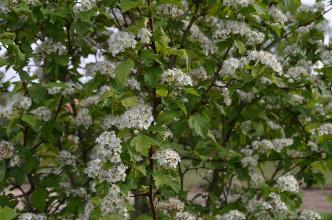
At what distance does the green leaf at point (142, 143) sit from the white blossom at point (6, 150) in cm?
165

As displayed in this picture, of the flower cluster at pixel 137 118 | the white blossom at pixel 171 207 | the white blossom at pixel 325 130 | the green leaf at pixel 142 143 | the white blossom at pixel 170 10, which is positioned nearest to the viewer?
the green leaf at pixel 142 143

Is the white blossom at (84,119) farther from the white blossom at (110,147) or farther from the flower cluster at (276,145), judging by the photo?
the white blossom at (110,147)

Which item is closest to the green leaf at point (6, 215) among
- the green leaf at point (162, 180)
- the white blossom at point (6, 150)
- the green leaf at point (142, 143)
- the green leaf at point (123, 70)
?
the green leaf at point (142, 143)

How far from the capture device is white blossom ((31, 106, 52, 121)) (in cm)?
459

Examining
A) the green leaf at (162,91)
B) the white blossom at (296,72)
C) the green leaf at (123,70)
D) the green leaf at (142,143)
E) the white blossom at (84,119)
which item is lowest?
the green leaf at (142,143)

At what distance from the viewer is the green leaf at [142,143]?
10.3ft

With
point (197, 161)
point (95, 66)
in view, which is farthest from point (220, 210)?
point (95, 66)

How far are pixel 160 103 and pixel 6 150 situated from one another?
1.56 metres

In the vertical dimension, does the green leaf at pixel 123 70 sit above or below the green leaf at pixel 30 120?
above

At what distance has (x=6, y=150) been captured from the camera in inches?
173

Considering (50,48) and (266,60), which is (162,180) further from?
(50,48)

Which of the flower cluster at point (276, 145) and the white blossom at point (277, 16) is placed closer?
the white blossom at point (277, 16)

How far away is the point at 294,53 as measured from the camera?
5.76m

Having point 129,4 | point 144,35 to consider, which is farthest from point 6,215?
point 129,4
